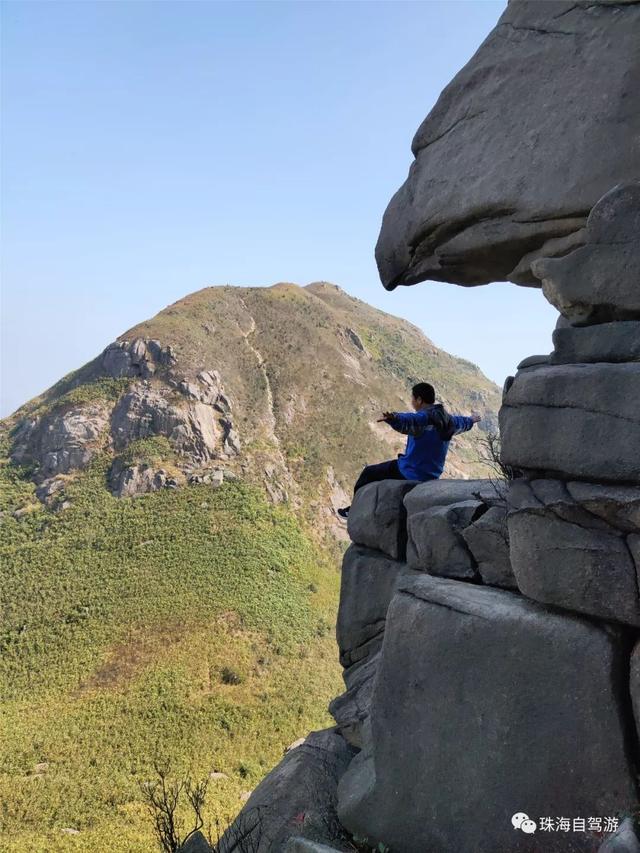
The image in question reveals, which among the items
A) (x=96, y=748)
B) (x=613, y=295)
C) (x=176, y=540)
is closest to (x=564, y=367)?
(x=613, y=295)

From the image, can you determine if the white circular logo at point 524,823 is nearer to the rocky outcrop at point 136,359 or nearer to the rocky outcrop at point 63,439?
the rocky outcrop at point 63,439

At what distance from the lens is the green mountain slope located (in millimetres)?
32062

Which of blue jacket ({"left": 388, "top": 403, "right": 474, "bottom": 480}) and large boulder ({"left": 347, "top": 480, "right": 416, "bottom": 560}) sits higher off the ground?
blue jacket ({"left": 388, "top": 403, "right": 474, "bottom": 480})

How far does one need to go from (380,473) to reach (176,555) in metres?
42.9

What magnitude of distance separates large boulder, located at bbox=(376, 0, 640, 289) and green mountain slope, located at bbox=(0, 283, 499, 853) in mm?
25142

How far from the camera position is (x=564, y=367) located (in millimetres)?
5594

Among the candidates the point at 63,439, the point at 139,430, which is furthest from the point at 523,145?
the point at 63,439

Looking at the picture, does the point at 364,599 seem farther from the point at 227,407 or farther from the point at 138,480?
the point at 227,407

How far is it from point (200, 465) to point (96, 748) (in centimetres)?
2998

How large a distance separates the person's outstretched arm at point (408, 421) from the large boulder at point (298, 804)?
430cm

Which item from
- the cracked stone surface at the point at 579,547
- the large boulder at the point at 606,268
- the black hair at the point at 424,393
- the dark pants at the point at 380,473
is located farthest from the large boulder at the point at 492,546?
the dark pants at the point at 380,473

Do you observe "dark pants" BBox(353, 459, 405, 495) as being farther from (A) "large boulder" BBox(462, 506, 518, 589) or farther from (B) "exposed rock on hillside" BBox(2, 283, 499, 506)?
(B) "exposed rock on hillside" BBox(2, 283, 499, 506)

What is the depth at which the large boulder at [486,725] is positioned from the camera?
5.02 m

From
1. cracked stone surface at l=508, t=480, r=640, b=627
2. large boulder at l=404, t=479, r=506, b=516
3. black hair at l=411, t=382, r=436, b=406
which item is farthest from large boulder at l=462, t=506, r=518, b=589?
black hair at l=411, t=382, r=436, b=406
